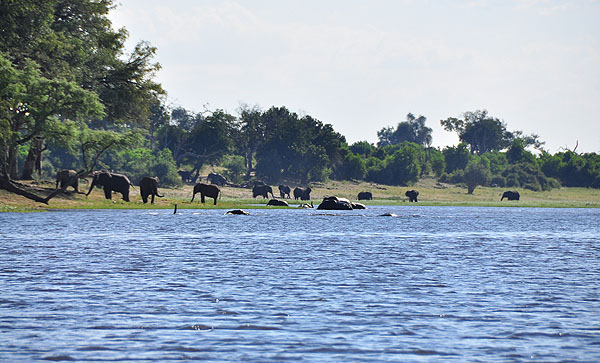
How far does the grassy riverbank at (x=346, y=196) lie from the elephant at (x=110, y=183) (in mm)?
839

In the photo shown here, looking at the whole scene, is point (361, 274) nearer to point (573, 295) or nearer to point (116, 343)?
point (573, 295)

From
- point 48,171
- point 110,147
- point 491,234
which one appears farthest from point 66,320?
point 48,171

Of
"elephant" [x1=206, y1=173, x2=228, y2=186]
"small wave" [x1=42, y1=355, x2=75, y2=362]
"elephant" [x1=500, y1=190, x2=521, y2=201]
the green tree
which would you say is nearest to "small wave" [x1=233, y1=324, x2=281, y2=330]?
"small wave" [x1=42, y1=355, x2=75, y2=362]

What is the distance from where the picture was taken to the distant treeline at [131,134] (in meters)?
59.1

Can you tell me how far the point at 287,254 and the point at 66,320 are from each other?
15.1m

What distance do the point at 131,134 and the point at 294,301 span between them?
155 feet

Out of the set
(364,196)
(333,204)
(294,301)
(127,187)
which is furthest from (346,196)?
(294,301)

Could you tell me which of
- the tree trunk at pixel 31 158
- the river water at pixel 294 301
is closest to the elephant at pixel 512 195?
the tree trunk at pixel 31 158

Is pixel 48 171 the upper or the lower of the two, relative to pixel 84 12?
lower

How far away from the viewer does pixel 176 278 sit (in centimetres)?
2059

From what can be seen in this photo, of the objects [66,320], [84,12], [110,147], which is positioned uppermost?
[84,12]

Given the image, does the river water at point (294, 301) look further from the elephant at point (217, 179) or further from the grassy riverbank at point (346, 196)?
the elephant at point (217, 179)

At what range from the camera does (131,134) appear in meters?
61.7

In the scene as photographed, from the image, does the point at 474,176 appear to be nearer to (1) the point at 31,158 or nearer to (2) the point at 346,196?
(2) the point at 346,196
